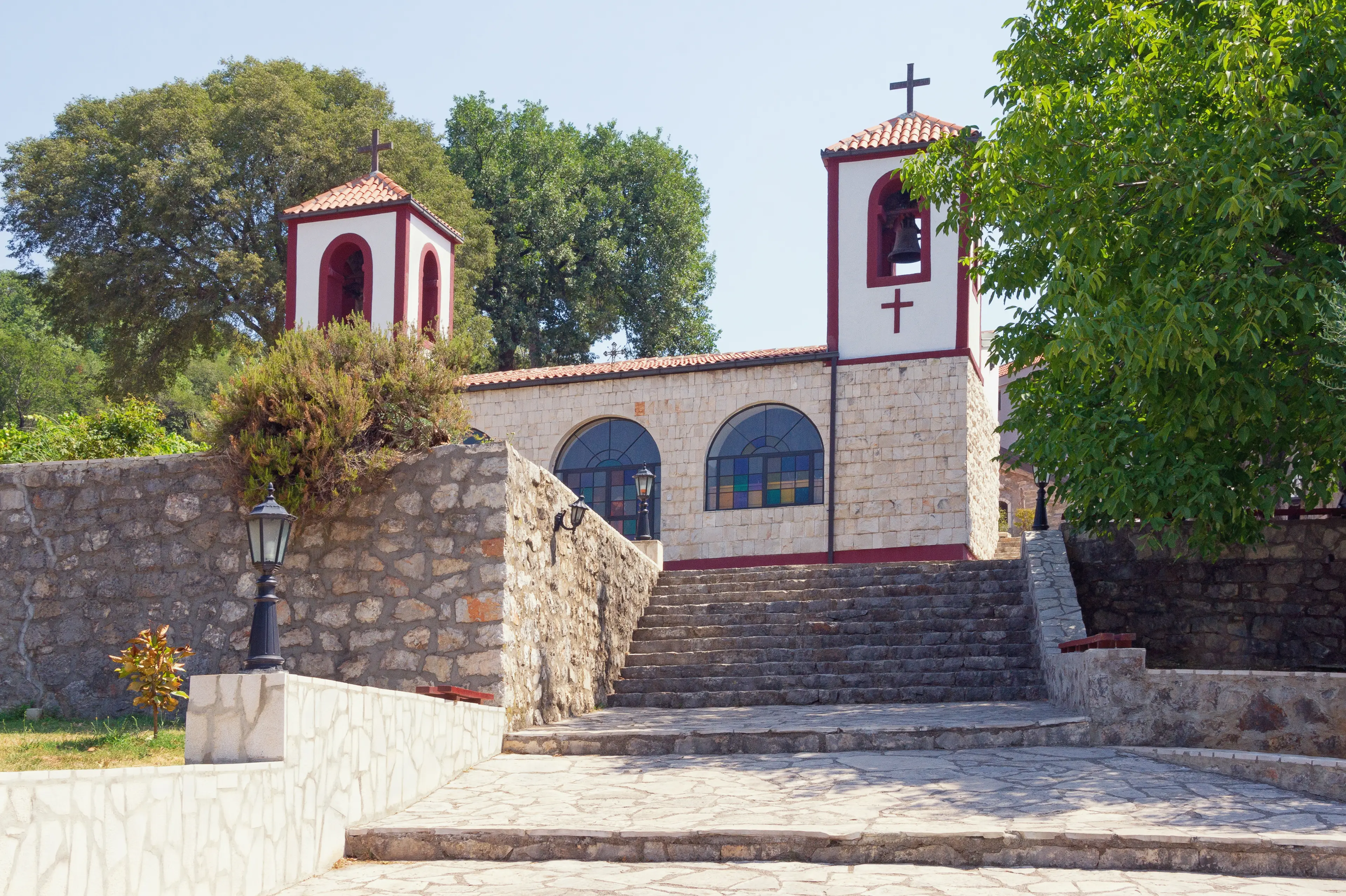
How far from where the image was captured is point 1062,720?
8.59 m

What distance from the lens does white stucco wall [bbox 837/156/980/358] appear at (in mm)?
19312

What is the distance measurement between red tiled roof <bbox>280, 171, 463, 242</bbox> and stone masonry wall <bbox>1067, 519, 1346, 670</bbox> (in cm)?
1352

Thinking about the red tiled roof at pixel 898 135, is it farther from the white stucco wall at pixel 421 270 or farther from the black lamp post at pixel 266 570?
the black lamp post at pixel 266 570

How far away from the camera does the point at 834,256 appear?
65.6 ft

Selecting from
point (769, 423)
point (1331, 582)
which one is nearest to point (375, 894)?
point (1331, 582)

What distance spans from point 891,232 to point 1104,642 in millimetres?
12248

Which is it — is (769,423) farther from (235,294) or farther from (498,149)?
(498,149)

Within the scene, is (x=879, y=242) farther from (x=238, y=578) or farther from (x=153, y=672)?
(x=153, y=672)

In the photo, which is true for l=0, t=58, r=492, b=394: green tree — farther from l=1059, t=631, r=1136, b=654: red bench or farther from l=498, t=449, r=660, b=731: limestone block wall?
l=1059, t=631, r=1136, b=654: red bench

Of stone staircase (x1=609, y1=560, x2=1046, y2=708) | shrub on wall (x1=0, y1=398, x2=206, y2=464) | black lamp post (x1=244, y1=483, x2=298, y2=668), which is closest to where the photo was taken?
black lamp post (x1=244, y1=483, x2=298, y2=668)

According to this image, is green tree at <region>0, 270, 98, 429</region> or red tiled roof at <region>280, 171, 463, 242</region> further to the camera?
green tree at <region>0, 270, 98, 429</region>

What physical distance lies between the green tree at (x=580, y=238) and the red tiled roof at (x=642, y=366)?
11911 millimetres

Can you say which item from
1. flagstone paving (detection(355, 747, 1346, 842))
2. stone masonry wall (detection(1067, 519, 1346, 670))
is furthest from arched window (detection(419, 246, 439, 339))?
flagstone paving (detection(355, 747, 1346, 842))

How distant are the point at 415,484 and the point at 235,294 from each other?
20091mm
